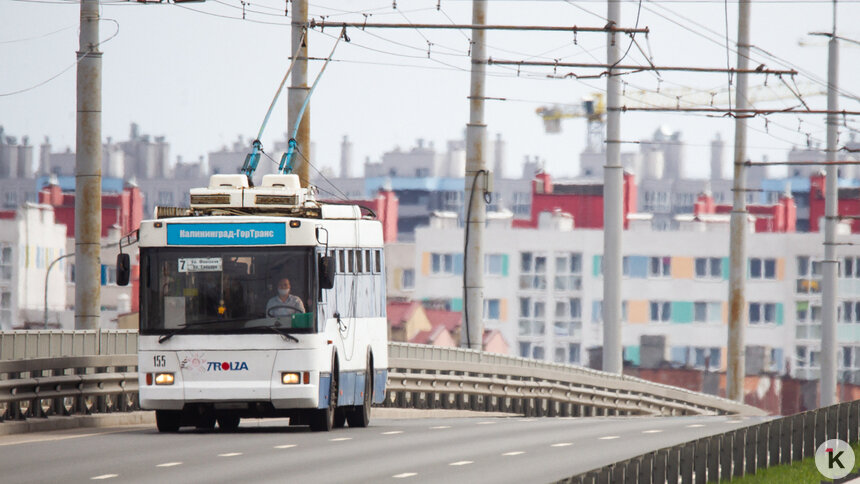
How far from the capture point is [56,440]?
66.1 ft

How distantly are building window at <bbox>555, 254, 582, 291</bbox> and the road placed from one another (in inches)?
4141

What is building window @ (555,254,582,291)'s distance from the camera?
130250 millimetres

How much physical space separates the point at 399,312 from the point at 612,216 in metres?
83.5

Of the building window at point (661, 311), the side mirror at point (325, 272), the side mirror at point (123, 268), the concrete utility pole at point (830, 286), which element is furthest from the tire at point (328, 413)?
the building window at point (661, 311)

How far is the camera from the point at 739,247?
43.6m

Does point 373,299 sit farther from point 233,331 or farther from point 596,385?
point 596,385

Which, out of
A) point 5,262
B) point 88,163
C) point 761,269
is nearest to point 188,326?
point 88,163

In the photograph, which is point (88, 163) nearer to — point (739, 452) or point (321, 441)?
point (321, 441)

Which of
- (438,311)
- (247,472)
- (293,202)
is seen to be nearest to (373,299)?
(293,202)

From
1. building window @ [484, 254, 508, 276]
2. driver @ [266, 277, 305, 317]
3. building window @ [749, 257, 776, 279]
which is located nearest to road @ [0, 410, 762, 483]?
driver @ [266, 277, 305, 317]

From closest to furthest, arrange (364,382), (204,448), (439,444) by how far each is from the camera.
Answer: (204,448) < (439,444) < (364,382)

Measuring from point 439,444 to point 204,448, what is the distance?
9.97 ft

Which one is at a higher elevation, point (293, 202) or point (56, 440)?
point (293, 202)

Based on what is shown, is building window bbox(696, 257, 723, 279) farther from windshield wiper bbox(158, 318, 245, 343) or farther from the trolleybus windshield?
windshield wiper bbox(158, 318, 245, 343)
